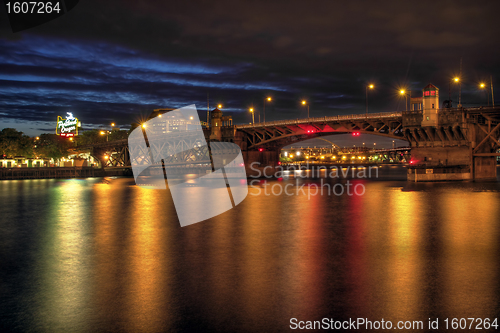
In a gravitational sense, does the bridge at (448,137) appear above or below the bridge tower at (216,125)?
below

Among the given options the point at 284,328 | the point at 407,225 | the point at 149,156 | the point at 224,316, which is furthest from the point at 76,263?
the point at 149,156

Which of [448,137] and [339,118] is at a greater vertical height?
[339,118]

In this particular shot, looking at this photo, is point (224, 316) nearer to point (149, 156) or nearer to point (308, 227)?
point (308, 227)

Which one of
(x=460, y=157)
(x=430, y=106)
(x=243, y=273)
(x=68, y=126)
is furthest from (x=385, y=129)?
(x=68, y=126)

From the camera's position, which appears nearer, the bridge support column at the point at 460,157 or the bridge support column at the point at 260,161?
the bridge support column at the point at 460,157

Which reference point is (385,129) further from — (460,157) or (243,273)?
(243,273)

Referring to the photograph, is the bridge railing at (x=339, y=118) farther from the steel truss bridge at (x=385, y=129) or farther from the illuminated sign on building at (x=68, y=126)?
the illuminated sign on building at (x=68, y=126)

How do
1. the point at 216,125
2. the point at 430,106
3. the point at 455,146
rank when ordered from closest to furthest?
1. the point at 455,146
2. the point at 430,106
3. the point at 216,125

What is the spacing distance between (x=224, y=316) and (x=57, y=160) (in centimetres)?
15750

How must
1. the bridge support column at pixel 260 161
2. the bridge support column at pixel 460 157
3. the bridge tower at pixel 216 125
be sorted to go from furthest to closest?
the bridge tower at pixel 216 125 < the bridge support column at pixel 260 161 < the bridge support column at pixel 460 157

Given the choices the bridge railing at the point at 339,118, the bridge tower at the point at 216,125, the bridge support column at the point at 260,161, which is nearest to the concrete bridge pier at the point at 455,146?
the bridge railing at the point at 339,118

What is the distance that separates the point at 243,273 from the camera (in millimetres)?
11234

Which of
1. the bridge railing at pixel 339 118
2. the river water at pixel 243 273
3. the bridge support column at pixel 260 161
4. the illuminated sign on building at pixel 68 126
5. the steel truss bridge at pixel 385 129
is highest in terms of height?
the illuminated sign on building at pixel 68 126

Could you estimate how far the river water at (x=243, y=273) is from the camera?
8211 millimetres
